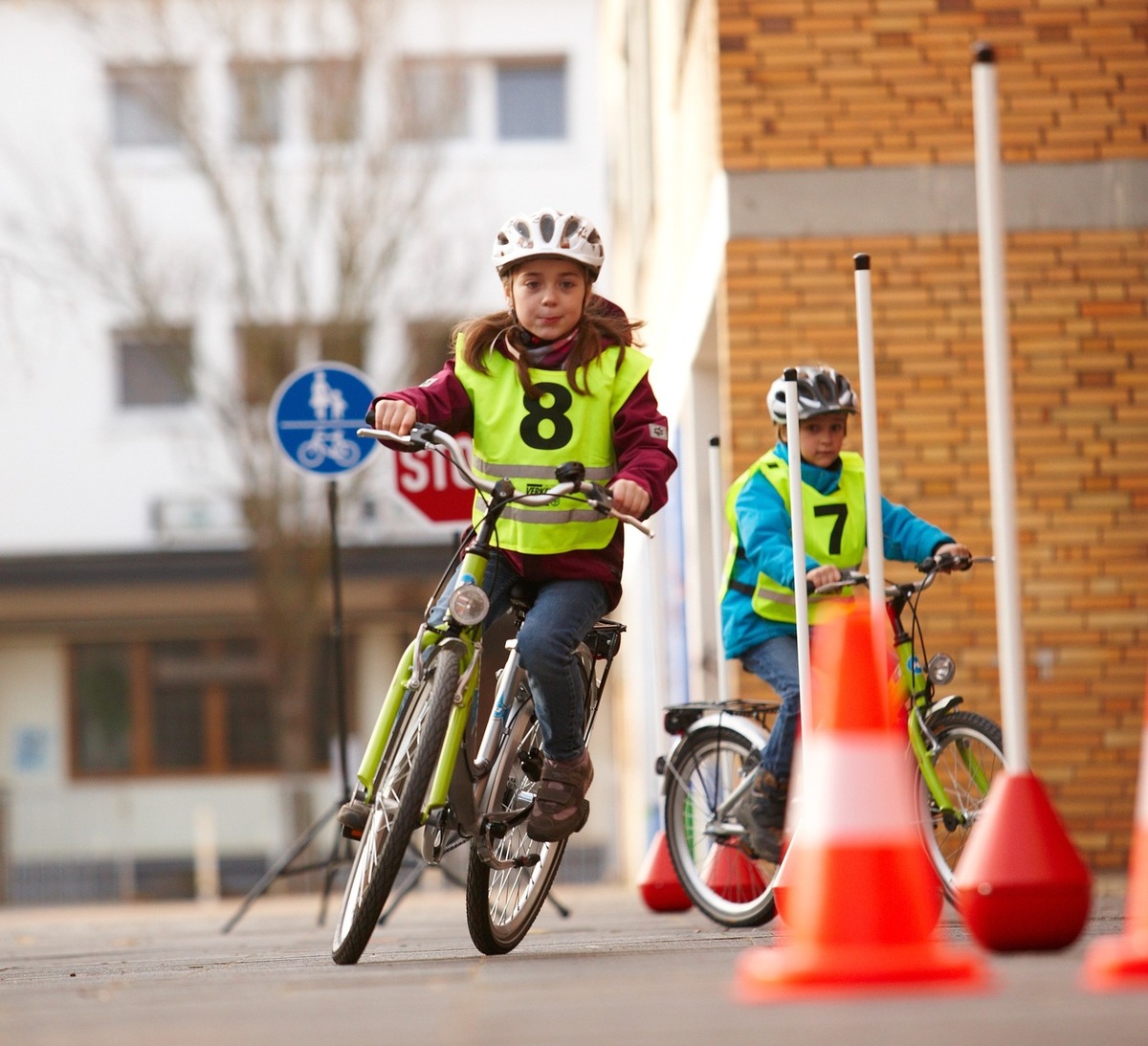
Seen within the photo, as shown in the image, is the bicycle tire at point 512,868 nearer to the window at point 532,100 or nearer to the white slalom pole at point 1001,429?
the white slalom pole at point 1001,429

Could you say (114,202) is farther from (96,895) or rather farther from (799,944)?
(799,944)

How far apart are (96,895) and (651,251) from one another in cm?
1104

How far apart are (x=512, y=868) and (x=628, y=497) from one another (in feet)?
3.65

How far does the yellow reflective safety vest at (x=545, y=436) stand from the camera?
5.58m

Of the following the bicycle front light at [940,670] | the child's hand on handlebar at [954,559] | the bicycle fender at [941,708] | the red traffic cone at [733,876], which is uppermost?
the child's hand on handlebar at [954,559]

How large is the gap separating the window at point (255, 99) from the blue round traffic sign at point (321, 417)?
40.2 feet

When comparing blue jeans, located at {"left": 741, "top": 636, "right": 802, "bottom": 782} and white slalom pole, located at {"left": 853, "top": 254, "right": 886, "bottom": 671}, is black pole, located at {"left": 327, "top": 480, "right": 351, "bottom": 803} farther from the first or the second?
white slalom pole, located at {"left": 853, "top": 254, "right": 886, "bottom": 671}

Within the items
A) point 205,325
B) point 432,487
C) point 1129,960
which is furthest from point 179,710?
point 1129,960

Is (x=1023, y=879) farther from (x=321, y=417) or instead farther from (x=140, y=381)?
(x=140, y=381)

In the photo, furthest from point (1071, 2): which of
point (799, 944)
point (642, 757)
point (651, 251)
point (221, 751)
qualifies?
point (221, 751)

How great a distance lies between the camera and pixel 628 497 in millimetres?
5301

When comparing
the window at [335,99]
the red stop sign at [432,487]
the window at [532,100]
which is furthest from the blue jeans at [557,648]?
the window at [532,100]

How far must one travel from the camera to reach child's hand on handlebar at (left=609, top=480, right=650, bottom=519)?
5305 mm

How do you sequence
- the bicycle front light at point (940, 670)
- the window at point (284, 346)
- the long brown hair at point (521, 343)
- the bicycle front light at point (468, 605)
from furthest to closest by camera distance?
the window at point (284, 346)
the bicycle front light at point (940, 670)
the long brown hair at point (521, 343)
the bicycle front light at point (468, 605)
